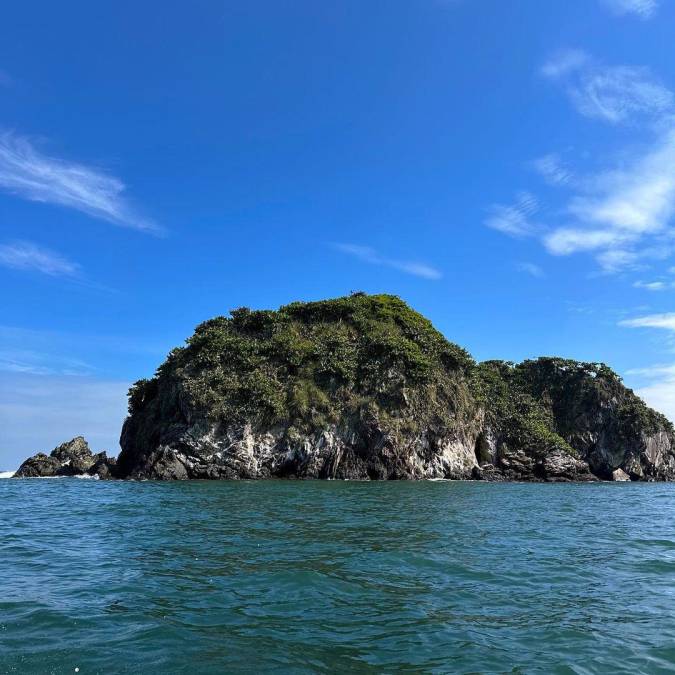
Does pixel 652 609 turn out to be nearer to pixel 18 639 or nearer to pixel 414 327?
pixel 18 639

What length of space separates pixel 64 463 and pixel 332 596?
68.7 meters

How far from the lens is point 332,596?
384 inches

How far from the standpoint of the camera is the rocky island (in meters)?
53.1

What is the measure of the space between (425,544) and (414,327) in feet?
176

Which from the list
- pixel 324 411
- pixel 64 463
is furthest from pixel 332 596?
pixel 64 463

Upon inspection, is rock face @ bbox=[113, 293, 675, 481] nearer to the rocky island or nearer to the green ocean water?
the rocky island

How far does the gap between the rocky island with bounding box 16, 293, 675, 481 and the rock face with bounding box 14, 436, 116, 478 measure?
0.58 ft

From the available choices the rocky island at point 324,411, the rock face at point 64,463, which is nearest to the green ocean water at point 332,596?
the rocky island at point 324,411

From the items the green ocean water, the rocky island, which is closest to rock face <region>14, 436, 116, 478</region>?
the rocky island

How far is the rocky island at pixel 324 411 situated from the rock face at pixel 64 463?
0.58 ft

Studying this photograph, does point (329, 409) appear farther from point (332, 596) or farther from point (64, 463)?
point (332, 596)

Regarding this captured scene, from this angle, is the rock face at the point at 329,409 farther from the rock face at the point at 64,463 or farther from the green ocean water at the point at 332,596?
the green ocean water at the point at 332,596

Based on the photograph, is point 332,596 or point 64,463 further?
point 64,463

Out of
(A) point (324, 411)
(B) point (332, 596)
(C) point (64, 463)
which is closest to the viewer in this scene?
(B) point (332, 596)
